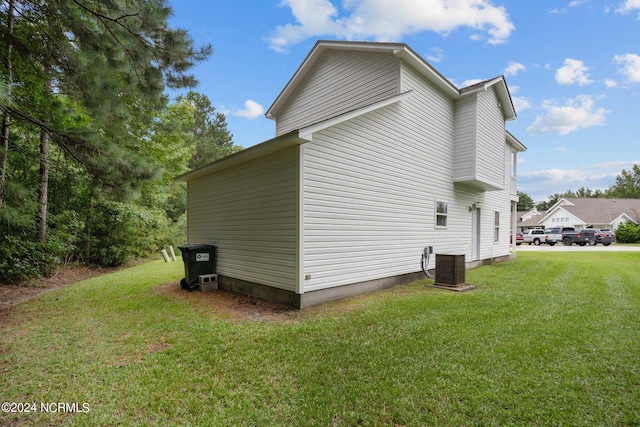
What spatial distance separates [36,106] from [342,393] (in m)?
6.70

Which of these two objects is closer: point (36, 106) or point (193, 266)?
point (36, 106)

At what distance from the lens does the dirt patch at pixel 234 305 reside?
516cm

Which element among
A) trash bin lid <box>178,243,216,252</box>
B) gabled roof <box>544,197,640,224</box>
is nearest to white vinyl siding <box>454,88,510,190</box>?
trash bin lid <box>178,243,216,252</box>

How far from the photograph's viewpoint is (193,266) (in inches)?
293

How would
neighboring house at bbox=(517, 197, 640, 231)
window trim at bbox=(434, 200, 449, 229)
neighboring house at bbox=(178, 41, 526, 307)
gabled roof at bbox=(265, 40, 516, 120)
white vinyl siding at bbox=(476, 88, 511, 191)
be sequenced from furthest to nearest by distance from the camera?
1. neighboring house at bbox=(517, 197, 640, 231)
2. white vinyl siding at bbox=(476, 88, 511, 191)
3. window trim at bbox=(434, 200, 449, 229)
4. gabled roof at bbox=(265, 40, 516, 120)
5. neighboring house at bbox=(178, 41, 526, 307)

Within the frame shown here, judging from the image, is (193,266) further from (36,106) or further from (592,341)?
(592,341)

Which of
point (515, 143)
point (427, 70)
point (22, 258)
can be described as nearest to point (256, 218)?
point (427, 70)

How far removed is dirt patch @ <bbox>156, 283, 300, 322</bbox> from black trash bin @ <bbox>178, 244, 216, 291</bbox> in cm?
25

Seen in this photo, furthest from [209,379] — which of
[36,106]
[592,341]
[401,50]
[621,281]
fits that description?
[621,281]

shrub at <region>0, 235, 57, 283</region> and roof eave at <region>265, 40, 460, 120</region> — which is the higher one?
roof eave at <region>265, 40, 460, 120</region>

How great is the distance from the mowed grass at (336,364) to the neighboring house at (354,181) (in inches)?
46.0

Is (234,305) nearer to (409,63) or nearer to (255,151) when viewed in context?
(255,151)

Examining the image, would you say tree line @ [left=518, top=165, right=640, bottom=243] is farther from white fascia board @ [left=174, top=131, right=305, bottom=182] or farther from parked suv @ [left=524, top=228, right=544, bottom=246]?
white fascia board @ [left=174, top=131, right=305, bottom=182]

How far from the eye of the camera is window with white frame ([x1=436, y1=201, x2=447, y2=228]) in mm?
9143
